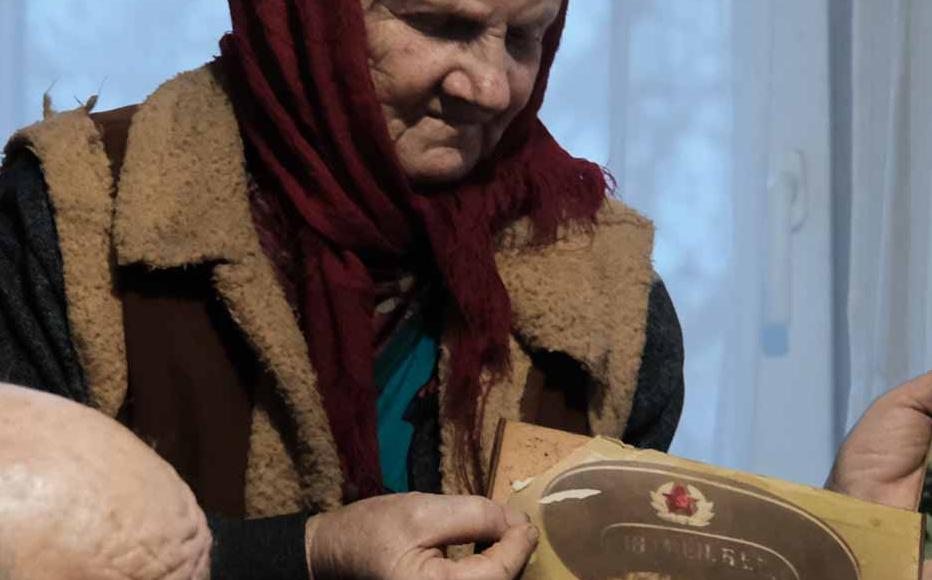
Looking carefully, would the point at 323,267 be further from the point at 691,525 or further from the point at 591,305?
the point at 691,525

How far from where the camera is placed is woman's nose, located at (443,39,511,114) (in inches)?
45.0

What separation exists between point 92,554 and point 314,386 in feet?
1.72

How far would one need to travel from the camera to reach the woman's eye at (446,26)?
1.14 metres

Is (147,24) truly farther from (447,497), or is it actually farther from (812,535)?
(812,535)

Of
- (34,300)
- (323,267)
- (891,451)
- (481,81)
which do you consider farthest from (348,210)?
(891,451)

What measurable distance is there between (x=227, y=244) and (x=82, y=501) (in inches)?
20.4

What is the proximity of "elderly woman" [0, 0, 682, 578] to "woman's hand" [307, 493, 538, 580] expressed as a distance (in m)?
0.05

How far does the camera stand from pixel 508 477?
1010 mm

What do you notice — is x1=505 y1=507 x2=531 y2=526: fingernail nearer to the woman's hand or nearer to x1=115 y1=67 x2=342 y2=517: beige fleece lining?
the woman's hand

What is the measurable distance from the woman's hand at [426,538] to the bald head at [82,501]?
0.26 m

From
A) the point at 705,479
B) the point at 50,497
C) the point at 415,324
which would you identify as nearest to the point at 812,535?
the point at 705,479

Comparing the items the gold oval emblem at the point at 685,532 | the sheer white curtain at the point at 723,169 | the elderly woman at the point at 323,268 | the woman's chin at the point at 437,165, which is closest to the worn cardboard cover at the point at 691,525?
the gold oval emblem at the point at 685,532

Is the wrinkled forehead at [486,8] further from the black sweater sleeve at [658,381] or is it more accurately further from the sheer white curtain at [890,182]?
the sheer white curtain at [890,182]

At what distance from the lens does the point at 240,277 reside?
1156 mm
